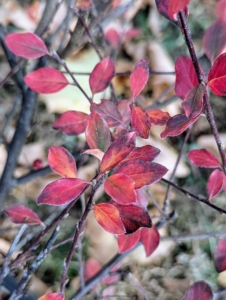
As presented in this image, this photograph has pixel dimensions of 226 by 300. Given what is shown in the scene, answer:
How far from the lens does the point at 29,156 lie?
1.31 m

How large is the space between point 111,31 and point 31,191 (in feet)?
1.92

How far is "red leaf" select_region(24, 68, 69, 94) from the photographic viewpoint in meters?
0.66

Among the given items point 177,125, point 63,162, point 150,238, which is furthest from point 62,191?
point 150,238

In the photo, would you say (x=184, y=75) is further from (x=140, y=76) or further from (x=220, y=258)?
(x=220, y=258)

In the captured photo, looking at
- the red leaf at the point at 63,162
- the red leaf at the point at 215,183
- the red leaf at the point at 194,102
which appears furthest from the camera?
the red leaf at the point at 215,183

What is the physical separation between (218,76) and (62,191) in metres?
0.24

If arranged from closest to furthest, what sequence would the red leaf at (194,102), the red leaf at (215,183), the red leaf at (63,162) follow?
the red leaf at (194,102) → the red leaf at (63,162) → the red leaf at (215,183)

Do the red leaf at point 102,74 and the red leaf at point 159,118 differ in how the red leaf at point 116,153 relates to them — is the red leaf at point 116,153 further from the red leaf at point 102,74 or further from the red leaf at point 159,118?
the red leaf at point 102,74

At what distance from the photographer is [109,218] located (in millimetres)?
473

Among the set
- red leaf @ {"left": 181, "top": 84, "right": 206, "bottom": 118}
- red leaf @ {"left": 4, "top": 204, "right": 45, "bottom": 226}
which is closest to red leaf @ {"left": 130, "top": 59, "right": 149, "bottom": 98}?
red leaf @ {"left": 181, "top": 84, "right": 206, "bottom": 118}

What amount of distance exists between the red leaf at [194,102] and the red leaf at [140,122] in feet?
0.34

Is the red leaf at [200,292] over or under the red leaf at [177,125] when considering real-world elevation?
under

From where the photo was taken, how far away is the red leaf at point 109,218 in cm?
46

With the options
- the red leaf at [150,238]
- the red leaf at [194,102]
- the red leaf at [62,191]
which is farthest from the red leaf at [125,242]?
the red leaf at [194,102]
